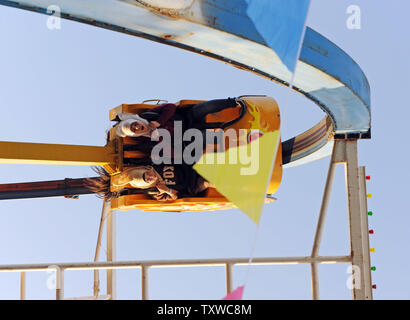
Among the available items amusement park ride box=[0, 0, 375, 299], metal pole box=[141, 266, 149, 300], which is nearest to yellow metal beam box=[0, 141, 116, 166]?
amusement park ride box=[0, 0, 375, 299]

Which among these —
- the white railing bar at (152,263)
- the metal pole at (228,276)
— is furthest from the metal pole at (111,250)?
the metal pole at (228,276)

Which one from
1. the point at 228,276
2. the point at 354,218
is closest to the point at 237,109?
the point at 354,218

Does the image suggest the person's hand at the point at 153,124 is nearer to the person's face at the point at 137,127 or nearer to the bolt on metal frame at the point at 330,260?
the person's face at the point at 137,127

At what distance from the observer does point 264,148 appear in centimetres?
336

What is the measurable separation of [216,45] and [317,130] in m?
2.33

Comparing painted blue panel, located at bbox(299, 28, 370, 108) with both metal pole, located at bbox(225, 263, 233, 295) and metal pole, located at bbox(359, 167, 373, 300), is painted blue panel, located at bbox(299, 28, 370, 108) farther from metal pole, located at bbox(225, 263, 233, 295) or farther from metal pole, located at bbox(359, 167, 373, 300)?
metal pole, located at bbox(225, 263, 233, 295)

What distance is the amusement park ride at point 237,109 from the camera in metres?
2.91

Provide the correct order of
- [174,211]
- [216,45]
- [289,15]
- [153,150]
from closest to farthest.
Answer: [289,15], [216,45], [153,150], [174,211]

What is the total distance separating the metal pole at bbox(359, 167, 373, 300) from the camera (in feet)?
13.0

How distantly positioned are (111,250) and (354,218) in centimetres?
287

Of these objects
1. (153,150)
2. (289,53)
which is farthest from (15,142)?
(289,53)

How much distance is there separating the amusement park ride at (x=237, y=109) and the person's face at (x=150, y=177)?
21 centimetres
